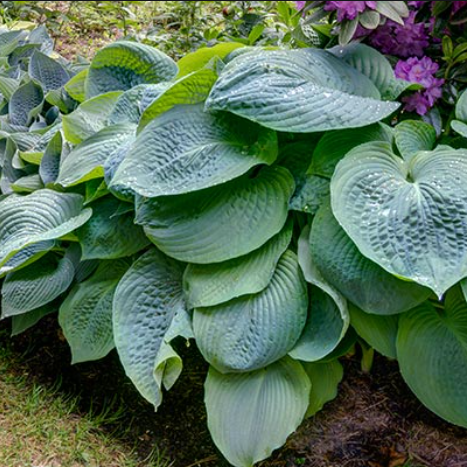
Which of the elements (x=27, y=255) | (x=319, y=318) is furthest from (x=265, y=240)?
(x=27, y=255)

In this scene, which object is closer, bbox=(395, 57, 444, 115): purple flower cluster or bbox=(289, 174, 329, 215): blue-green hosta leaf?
bbox=(289, 174, 329, 215): blue-green hosta leaf

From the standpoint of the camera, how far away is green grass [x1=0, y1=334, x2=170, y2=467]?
144 centimetres

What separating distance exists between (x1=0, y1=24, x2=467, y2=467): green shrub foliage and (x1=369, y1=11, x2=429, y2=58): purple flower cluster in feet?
0.51

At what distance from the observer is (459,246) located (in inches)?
46.4

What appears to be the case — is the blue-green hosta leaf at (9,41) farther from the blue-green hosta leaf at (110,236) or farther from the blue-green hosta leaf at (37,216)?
the blue-green hosta leaf at (110,236)

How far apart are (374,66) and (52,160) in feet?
3.18

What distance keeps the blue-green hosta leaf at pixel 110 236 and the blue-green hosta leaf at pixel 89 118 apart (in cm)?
28

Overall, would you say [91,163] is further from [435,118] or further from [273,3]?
[273,3]

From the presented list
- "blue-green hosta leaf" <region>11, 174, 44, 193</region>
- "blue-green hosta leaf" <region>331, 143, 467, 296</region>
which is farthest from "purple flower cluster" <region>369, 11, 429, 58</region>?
"blue-green hosta leaf" <region>11, 174, 44, 193</region>

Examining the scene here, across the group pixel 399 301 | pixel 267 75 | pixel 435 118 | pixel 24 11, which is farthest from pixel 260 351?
pixel 24 11

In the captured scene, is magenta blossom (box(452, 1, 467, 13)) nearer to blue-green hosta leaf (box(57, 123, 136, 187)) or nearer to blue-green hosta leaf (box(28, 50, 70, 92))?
blue-green hosta leaf (box(57, 123, 136, 187))

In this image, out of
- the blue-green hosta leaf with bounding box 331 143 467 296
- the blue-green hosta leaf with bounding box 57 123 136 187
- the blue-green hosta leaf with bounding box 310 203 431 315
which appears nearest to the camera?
the blue-green hosta leaf with bounding box 331 143 467 296

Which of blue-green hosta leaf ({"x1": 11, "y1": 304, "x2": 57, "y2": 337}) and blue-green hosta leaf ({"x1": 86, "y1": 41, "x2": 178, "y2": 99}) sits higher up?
blue-green hosta leaf ({"x1": 86, "y1": 41, "x2": 178, "y2": 99})

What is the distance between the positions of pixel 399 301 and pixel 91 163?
0.87 meters
